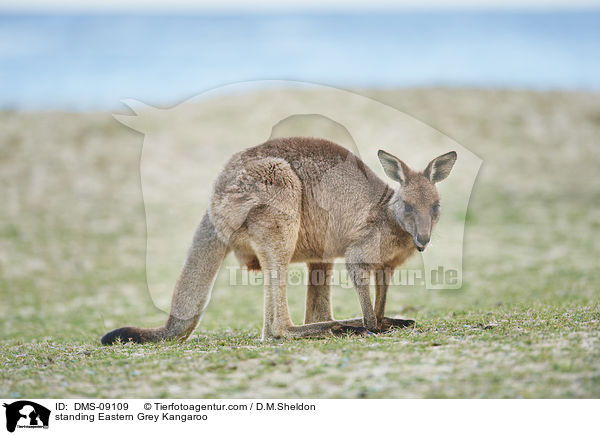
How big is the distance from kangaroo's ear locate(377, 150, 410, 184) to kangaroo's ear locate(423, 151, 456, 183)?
0.21m

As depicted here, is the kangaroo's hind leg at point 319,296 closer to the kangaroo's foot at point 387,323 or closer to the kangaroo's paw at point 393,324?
the kangaroo's foot at point 387,323

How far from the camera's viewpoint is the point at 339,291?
41.3ft

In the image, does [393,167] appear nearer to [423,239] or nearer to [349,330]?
[423,239]

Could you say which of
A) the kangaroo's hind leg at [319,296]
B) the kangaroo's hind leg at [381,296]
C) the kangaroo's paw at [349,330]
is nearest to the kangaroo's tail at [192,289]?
the kangaroo's hind leg at [319,296]

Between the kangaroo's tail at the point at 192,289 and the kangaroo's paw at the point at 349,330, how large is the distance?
1.35 meters

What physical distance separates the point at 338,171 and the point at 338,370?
7.24 feet

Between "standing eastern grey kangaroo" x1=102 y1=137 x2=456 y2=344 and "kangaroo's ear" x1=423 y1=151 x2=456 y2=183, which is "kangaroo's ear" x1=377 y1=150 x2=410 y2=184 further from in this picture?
"kangaroo's ear" x1=423 y1=151 x2=456 y2=183

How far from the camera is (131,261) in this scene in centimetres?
1479

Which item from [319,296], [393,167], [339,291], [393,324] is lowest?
[339,291]

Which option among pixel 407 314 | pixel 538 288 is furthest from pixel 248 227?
pixel 538 288

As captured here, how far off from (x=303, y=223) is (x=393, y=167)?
1045 millimetres
